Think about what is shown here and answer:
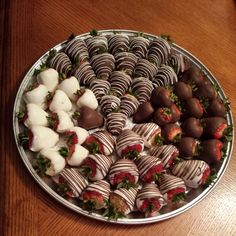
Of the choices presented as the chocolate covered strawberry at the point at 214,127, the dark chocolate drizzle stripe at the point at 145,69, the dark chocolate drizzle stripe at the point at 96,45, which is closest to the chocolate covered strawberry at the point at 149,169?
the chocolate covered strawberry at the point at 214,127

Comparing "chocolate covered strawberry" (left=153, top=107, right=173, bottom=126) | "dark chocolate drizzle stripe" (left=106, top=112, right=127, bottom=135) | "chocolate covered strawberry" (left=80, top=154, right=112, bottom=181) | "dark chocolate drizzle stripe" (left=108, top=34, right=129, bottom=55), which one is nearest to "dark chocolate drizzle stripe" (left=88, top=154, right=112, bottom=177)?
"chocolate covered strawberry" (left=80, top=154, right=112, bottom=181)

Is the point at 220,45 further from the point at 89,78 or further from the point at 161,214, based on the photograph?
the point at 161,214

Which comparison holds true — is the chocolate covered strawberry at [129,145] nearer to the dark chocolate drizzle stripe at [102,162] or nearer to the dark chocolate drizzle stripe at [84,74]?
the dark chocolate drizzle stripe at [102,162]

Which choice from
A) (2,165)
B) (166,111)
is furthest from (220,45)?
(2,165)

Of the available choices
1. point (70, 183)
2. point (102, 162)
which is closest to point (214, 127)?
point (102, 162)

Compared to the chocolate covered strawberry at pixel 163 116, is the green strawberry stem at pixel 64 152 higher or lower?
lower

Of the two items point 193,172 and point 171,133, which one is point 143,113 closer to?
point 171,133
